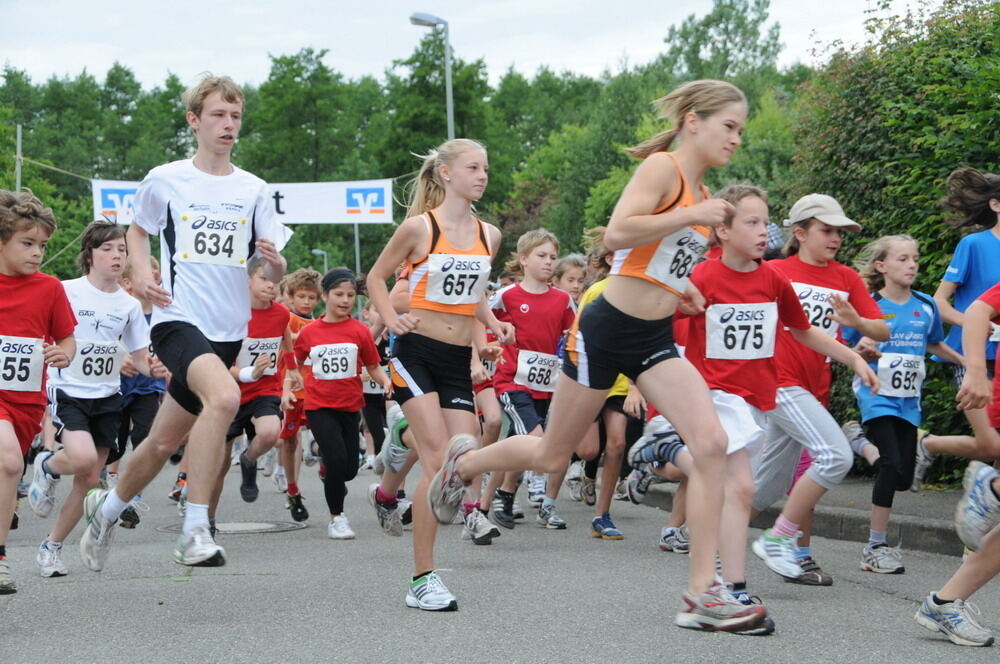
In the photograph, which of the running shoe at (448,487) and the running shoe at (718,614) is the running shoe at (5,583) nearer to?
the running shoe at (448,487)

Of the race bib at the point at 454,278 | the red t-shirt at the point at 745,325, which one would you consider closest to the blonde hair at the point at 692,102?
the red t-shirt at the point at 745,325

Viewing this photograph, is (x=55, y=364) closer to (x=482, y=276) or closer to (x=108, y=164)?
(x=482, y=276)

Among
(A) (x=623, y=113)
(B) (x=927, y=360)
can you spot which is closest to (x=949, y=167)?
(B) (x=927, y=360)

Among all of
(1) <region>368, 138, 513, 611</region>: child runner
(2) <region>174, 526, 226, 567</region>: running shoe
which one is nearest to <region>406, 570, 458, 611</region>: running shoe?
(1) <region>368, 138, 513, 611</region>: child runner

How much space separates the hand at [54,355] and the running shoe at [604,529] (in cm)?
394

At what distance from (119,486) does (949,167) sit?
21.7 ft

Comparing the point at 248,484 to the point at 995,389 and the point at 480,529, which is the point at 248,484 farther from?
the point at 995,389

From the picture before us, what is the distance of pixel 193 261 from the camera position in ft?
20.6

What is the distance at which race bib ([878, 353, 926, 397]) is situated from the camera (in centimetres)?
745

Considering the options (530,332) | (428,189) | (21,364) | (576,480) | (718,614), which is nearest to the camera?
(718,614)

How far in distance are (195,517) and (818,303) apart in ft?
11.3

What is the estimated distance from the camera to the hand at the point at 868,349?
272 inches

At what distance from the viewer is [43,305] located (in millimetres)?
6363

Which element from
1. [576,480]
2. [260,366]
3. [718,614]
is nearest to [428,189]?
[260,366]
